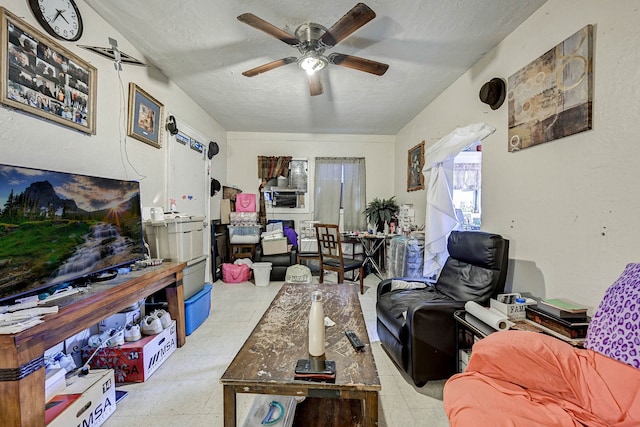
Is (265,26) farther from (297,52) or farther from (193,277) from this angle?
(193,277)

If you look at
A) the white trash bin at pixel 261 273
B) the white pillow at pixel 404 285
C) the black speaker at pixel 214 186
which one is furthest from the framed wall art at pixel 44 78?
the white pillow at pixel 404 285

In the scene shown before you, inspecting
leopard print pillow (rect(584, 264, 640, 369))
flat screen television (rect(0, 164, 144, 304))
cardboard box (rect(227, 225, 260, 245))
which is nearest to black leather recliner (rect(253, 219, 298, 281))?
cardboard box (rect(227, 225, 260, 245))

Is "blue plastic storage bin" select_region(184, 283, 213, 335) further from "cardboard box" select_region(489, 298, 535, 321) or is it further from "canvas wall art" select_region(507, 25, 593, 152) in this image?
"canvas wall art" select_region(507, 25, 593, 152)

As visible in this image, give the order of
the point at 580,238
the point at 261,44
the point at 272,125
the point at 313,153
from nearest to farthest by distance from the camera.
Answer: the point at 580,238 → the point at 261,44 → the point at 272,125 → the point at 313,153

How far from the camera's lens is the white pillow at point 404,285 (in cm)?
239

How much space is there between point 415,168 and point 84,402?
4.09 metres

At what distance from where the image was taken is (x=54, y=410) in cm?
120

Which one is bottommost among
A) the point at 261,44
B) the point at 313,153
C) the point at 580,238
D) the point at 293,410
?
the point at 293,410

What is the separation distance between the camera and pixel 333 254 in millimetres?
3676

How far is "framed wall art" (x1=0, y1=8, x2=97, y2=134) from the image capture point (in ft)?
4.51

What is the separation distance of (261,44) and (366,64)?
0.94 m

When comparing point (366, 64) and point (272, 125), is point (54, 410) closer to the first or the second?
point (366, 64)

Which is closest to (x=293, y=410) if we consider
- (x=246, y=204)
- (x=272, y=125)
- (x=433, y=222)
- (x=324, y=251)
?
(x=433, y=222)

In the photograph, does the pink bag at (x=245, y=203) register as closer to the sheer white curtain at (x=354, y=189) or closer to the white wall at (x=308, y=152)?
the white wall at (x=308, y=152)
